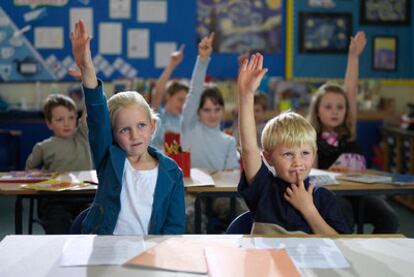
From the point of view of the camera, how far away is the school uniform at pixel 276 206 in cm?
192

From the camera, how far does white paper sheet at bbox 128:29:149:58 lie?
5926mm

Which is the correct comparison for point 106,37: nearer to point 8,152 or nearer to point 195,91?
point 8,152

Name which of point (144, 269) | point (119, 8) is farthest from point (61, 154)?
point (119, 8)

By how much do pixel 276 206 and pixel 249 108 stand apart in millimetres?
335

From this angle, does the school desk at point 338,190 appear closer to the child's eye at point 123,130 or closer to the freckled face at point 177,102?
the child's eye at point 123,130

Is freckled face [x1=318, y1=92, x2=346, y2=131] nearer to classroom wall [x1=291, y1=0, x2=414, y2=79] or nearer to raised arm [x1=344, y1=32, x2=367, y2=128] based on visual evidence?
raised arm [x1=344, y1=32, x2=367, y2=128]

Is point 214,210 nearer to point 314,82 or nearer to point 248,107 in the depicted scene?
point 248,107

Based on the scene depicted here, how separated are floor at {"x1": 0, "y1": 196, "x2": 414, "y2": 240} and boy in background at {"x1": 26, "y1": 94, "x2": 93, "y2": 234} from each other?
0.83 m

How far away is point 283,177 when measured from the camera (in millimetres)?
1987

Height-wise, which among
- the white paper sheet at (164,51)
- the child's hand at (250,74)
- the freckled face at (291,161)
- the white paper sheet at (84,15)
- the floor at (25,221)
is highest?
the white paper sheet at (84,15)

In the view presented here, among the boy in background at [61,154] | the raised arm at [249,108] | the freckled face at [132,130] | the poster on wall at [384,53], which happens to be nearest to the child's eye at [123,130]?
the freckled face at [132,130]

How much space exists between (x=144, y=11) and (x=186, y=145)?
2675 millimetres

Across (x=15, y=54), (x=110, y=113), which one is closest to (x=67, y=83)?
(x=15, y=54)

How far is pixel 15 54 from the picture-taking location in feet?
19.1
